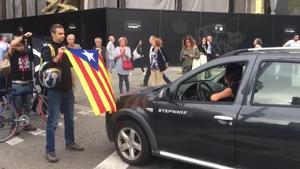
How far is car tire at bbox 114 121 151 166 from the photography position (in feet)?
19.4

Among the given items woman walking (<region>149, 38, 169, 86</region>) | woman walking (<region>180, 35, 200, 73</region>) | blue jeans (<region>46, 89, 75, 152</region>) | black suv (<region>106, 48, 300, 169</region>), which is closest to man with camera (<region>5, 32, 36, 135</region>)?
blue jeans (<region>46, 89, 75, 152</region>)

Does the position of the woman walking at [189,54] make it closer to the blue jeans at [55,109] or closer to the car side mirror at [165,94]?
the blue jeans at [55,109]

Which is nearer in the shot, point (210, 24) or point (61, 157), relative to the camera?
point (61, 157)

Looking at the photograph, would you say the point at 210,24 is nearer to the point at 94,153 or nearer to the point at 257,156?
the point at 94,153

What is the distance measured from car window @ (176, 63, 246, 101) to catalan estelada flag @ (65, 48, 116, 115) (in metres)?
1.16

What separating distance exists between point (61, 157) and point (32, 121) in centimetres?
260

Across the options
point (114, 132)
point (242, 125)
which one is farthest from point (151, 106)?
point (242, 125)

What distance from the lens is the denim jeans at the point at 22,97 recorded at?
7.88 m

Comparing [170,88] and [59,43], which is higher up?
[59,43]

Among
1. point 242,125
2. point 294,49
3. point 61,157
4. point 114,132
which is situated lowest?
point 61,157

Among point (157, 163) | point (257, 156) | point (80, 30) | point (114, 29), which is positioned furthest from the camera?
point (80, 30)

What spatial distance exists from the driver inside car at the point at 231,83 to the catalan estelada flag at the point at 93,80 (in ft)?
5.32

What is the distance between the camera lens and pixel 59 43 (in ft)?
20.9

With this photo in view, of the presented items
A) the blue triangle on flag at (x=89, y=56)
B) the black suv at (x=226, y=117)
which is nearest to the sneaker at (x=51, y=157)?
the black suv at (x=226, y=117)
